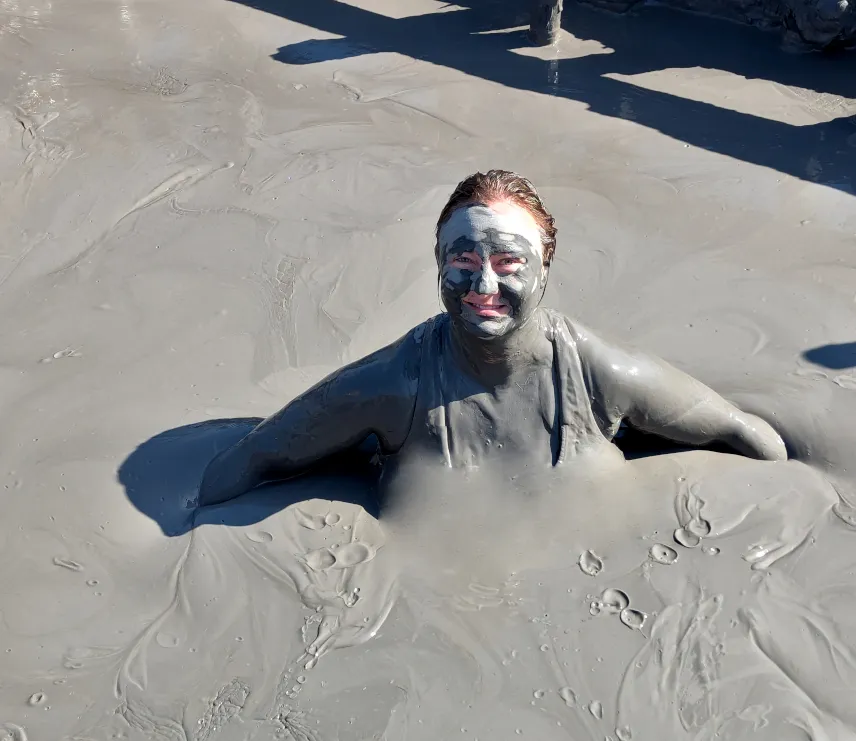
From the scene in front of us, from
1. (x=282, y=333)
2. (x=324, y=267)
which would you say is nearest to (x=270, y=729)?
(x=282, y=333)

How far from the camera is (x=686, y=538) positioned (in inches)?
119

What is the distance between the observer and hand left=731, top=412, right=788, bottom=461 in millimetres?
3221

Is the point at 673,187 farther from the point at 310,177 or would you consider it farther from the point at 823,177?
the point at 310,177

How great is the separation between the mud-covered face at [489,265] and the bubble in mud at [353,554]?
84 centimetres

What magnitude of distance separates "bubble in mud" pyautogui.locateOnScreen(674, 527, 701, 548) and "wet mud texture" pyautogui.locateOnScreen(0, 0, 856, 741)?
43mm

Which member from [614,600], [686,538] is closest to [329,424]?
[614,600]

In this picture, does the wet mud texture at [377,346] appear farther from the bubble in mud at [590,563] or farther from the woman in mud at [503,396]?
the woman in mud at [503,396]

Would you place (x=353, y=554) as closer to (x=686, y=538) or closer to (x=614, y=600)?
(x=614, y=600)

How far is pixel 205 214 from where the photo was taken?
4906 mm

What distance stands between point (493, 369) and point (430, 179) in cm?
233

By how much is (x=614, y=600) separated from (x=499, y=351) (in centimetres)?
84

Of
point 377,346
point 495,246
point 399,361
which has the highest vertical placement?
point 495,246

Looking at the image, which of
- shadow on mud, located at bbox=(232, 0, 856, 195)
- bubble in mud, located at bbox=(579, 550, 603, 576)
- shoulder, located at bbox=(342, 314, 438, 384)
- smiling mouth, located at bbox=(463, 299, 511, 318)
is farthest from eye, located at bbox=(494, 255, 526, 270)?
shadow on mud, located at bbox=(232, 0, 856, 195)

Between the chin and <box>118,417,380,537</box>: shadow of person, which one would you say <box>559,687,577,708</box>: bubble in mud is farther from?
the chin
